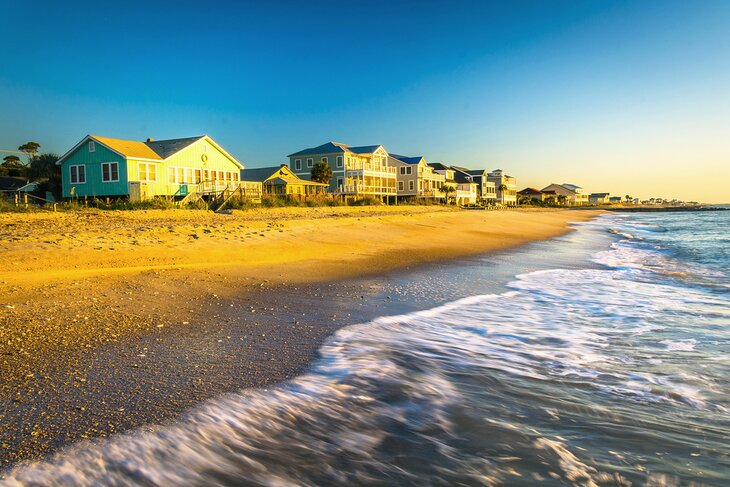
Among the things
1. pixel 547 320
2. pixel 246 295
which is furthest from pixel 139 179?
pixel 547 320

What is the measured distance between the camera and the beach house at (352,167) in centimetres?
6088

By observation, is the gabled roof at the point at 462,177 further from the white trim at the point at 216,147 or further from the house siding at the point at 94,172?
the house siding at the point at 94,172

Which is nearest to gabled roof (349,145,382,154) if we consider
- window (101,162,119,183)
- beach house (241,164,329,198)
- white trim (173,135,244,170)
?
beach house (241,164,329,198)

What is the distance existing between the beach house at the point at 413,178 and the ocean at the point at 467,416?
6549 cm

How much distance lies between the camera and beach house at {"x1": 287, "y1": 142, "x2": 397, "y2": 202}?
6088cm

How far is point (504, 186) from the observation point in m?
110

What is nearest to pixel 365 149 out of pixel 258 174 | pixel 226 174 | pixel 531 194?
pixel 258 174

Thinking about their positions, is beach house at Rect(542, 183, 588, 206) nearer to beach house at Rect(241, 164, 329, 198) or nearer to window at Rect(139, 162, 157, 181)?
beach house at Rect(241, 164, 329, 198)

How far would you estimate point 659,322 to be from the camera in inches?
293

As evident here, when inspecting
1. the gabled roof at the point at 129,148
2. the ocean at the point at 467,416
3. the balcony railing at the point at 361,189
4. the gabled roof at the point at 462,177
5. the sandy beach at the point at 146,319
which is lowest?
the ocean at the point at 467,416

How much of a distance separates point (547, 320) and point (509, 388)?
3.31 meters

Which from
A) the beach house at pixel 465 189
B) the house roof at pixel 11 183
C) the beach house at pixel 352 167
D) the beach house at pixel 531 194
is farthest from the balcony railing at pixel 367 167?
the beach house at pixel 531 194

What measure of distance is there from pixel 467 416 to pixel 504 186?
11236 centimetres

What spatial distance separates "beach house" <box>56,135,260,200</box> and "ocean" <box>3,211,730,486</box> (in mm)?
30104
